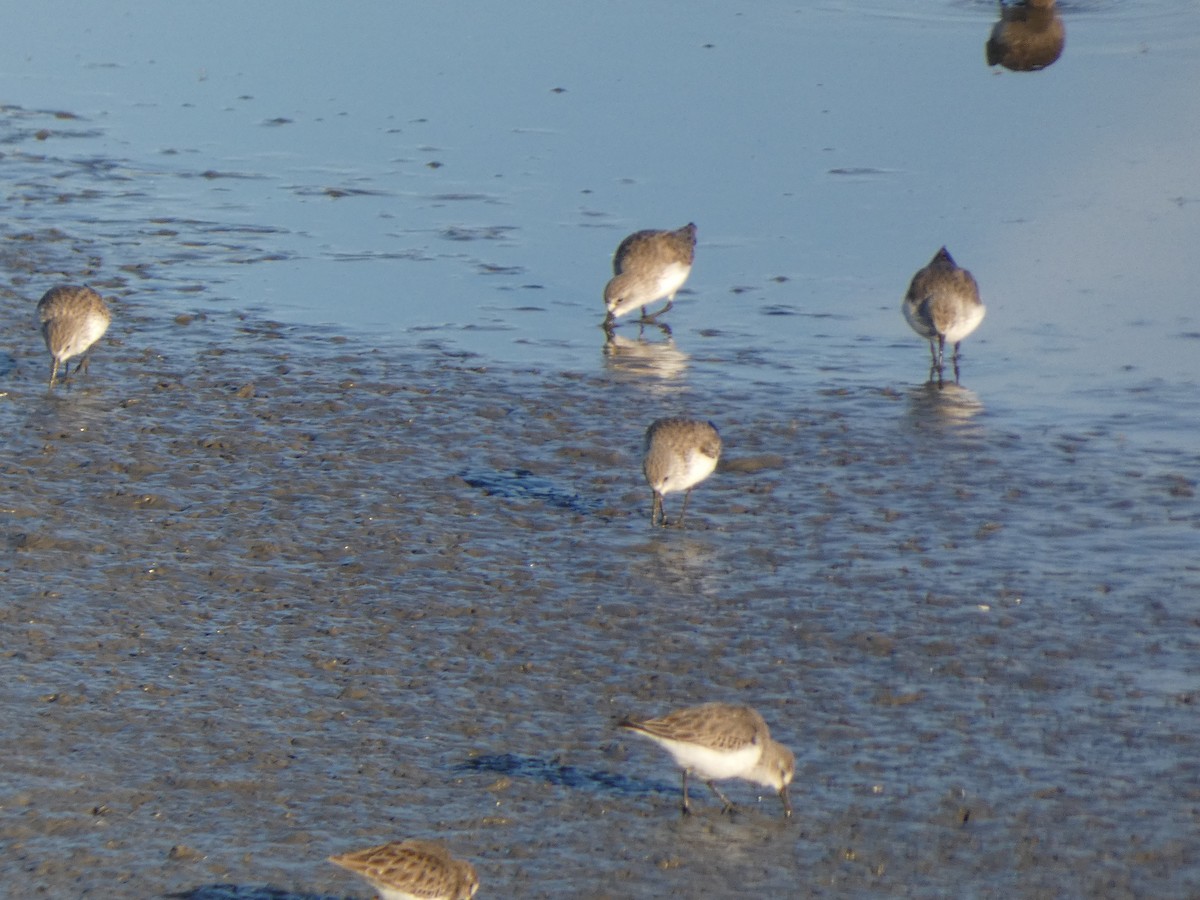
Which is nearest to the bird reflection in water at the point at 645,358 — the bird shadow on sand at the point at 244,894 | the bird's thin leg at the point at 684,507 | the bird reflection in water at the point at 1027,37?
the bird's thin leg at the point at 684,507

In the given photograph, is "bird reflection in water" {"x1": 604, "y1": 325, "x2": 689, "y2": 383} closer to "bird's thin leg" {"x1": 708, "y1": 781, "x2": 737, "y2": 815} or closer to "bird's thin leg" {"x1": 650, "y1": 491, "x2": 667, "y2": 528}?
"bird's thin leg" {"x1": 650, "y1": 491, "x2": 667, "y2": 528}

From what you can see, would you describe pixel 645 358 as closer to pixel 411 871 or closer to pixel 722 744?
pixel 722 744

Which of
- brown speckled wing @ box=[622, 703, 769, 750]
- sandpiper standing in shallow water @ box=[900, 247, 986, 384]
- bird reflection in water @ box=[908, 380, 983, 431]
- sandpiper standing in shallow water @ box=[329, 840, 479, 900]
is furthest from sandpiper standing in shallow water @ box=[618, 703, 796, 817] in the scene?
sandpiper standing in shallow water @ box=[900, 247, 986, 384]

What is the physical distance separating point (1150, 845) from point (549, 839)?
2331mm

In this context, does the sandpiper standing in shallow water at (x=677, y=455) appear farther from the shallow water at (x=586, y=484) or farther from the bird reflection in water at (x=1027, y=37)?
the bird reflection in water at (x=1027, y=37)

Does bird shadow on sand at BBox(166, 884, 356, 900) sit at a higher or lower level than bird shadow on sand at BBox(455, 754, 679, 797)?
lower

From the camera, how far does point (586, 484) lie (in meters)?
11.4

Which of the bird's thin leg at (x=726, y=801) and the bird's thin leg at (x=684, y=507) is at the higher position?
the bird's thin leg at (x=684, y=507)

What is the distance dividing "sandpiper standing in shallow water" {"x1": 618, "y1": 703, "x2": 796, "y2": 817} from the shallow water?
0.83ft

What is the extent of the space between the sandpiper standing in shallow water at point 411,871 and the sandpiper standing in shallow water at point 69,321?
7137 mm

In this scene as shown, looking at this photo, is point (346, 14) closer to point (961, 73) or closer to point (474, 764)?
→ point (961, 73)

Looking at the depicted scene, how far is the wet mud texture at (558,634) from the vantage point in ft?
23.8

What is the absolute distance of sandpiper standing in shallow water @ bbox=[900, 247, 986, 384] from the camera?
1327 cm

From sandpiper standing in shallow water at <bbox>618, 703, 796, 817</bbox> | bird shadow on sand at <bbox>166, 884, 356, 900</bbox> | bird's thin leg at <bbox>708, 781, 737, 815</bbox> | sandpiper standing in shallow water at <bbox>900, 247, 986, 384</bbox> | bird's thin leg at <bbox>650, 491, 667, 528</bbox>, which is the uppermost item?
sandpiper standing in shallow water at <bbox>900, 247, 986, 384</bbox>
